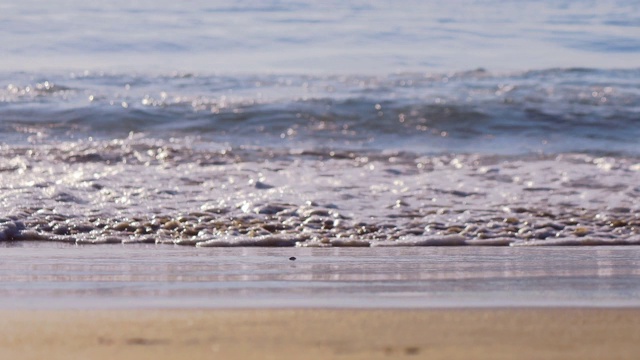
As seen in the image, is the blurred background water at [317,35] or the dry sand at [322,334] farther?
the blurred background water at [317,35]

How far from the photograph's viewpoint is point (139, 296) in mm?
2719

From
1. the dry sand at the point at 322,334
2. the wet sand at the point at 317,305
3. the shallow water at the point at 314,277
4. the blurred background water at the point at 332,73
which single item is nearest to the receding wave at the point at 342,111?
the blurred background water at the point at 332,73

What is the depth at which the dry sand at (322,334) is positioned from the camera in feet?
6.50

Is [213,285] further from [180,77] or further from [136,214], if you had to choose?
[180,77]

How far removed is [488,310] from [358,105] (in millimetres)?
6957

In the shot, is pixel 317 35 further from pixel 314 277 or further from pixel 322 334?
pixel 322 334

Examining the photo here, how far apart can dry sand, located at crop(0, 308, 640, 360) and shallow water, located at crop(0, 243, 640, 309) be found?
0.48 ft

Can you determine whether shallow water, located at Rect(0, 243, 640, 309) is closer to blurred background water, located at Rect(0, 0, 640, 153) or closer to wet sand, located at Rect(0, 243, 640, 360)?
wet sand, located at Rect(0, 243, 640, 360)

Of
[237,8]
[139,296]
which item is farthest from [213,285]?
[237,8]

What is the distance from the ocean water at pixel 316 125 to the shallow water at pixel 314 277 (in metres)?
0.37

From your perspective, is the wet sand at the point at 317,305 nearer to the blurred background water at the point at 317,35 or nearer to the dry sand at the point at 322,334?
the dry sand at the point at 322,334

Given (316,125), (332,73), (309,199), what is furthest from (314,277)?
(332,73)

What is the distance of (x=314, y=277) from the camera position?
10.3 feet

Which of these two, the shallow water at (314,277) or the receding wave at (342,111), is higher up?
the receding wave at (342,111)
